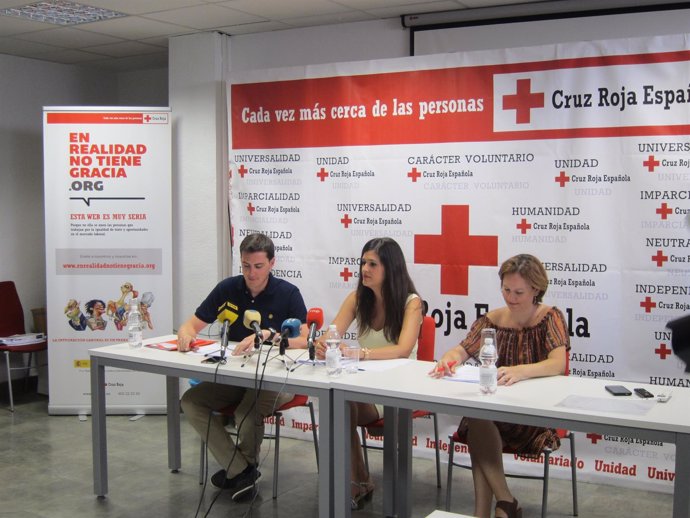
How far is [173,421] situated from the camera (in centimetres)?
396

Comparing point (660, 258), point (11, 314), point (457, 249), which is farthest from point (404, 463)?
point (11, 314)

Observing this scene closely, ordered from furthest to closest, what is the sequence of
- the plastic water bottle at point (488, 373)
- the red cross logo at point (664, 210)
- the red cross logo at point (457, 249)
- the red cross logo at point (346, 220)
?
the red cross logo at point (346, 220)
the red cross logo at point (457, 249)
the red cross logo at point (664, 210)
the plastic water bottle at point (488, 373)

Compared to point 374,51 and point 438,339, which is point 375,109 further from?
point 438,339

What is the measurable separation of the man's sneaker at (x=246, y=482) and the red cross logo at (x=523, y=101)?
217 centimetres

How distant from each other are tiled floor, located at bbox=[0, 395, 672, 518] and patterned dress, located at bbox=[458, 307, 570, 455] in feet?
1.94

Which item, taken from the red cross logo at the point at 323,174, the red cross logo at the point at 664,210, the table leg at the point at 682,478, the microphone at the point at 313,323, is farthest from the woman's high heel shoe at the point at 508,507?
the red cross logo at the point at 323,174

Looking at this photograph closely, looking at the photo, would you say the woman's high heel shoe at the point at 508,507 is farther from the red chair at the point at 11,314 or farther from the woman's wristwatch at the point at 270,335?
the red chair at the point at 11,314

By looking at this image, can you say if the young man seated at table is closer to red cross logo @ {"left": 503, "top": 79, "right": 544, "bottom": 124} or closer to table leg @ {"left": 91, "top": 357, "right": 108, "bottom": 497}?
table leg @ {"left": 91, "top": 357, "right": 108, "bottom": 497}

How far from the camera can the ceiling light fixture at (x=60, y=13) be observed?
14.1ft

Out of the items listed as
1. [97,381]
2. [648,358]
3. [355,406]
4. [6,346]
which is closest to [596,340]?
[648,358]

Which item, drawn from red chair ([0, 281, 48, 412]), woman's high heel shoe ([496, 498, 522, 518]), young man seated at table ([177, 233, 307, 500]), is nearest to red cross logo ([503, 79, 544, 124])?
young man seated at table ([177, 233, 307, 500])

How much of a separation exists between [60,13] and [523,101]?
8.64 ft

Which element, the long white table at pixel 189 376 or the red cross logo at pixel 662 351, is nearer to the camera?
the long white table at pixel 189 376

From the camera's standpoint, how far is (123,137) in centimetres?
497
